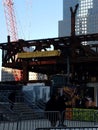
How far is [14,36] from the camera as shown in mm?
114688

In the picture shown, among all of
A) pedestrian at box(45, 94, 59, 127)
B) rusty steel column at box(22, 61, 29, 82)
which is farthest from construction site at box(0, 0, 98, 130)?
pedestrian at box(45, 94, 59, 127)

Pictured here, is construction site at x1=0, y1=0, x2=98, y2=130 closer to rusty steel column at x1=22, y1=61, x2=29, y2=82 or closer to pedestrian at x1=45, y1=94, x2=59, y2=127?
rusty steel column at x1=22, y1=61, x2=29, y2=82

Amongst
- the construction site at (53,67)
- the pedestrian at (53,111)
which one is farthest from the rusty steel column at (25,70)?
the pedestrian at (53,111)

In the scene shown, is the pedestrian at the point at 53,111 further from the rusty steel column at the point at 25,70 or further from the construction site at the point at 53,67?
the rusty steel column at the point at 25,70

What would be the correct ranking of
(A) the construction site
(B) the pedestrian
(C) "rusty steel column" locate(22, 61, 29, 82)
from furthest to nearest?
1. (C) "rusty steel column" locate(22, 61, 29, 82)
2. (A) the construction site
3. (B) the pedestrian

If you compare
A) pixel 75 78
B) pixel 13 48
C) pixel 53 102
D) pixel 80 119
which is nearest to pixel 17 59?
pixel 13 48

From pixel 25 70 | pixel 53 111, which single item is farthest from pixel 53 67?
pixel 53 111

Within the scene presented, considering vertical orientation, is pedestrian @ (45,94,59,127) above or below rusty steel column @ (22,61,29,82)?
above

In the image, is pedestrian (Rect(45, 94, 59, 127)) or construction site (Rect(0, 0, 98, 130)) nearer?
pedestrian (Rect(45, 94, 59, 127))

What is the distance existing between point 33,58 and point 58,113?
146ft

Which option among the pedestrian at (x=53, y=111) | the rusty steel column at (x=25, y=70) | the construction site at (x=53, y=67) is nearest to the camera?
the pedestrian at (x=53, y=111)

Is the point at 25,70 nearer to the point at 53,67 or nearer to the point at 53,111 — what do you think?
the point at 53,67

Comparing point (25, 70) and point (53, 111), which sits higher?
point (53, 111)

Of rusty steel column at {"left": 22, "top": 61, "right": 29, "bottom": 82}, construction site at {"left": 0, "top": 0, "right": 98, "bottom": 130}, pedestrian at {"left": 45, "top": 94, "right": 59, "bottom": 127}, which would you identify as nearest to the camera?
pedestrian at {"left": 45, "top": 94, "right": 59, "bottom": 127}
